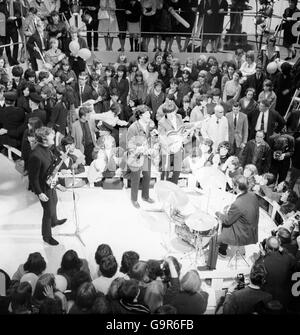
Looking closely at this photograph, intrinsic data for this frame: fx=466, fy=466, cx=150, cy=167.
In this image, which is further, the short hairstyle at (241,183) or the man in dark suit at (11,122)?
the man in dark suit at (11,122)

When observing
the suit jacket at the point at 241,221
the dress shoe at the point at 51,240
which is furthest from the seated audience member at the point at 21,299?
the suit jacket at the point at 241,221

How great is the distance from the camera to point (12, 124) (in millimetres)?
6492

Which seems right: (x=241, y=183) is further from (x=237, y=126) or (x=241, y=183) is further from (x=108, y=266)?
(x=237, y=126)

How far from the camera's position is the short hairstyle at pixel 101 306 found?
11.8 ft

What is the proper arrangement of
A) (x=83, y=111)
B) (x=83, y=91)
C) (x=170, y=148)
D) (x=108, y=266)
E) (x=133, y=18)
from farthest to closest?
(x=133, y=18) < (x=83, y=91) < (x=83, y=111) < (x=170, y=148) < (x=108, y=266)

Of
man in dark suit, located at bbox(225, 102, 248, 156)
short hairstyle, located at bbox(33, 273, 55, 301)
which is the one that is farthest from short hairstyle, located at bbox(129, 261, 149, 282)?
man in dark suit, located at bbox(225, 102, 248, 156)

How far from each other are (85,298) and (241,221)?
1977 millimetres

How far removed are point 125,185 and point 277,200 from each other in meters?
2.14

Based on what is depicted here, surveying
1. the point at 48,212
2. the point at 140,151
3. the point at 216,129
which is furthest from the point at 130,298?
the point at 216,129

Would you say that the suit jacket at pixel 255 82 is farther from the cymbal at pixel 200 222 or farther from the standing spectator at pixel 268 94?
the cymbal at pixel 200 222

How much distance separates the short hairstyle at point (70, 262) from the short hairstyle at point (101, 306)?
1.95 ft

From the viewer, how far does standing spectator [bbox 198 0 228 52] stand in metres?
10.2
